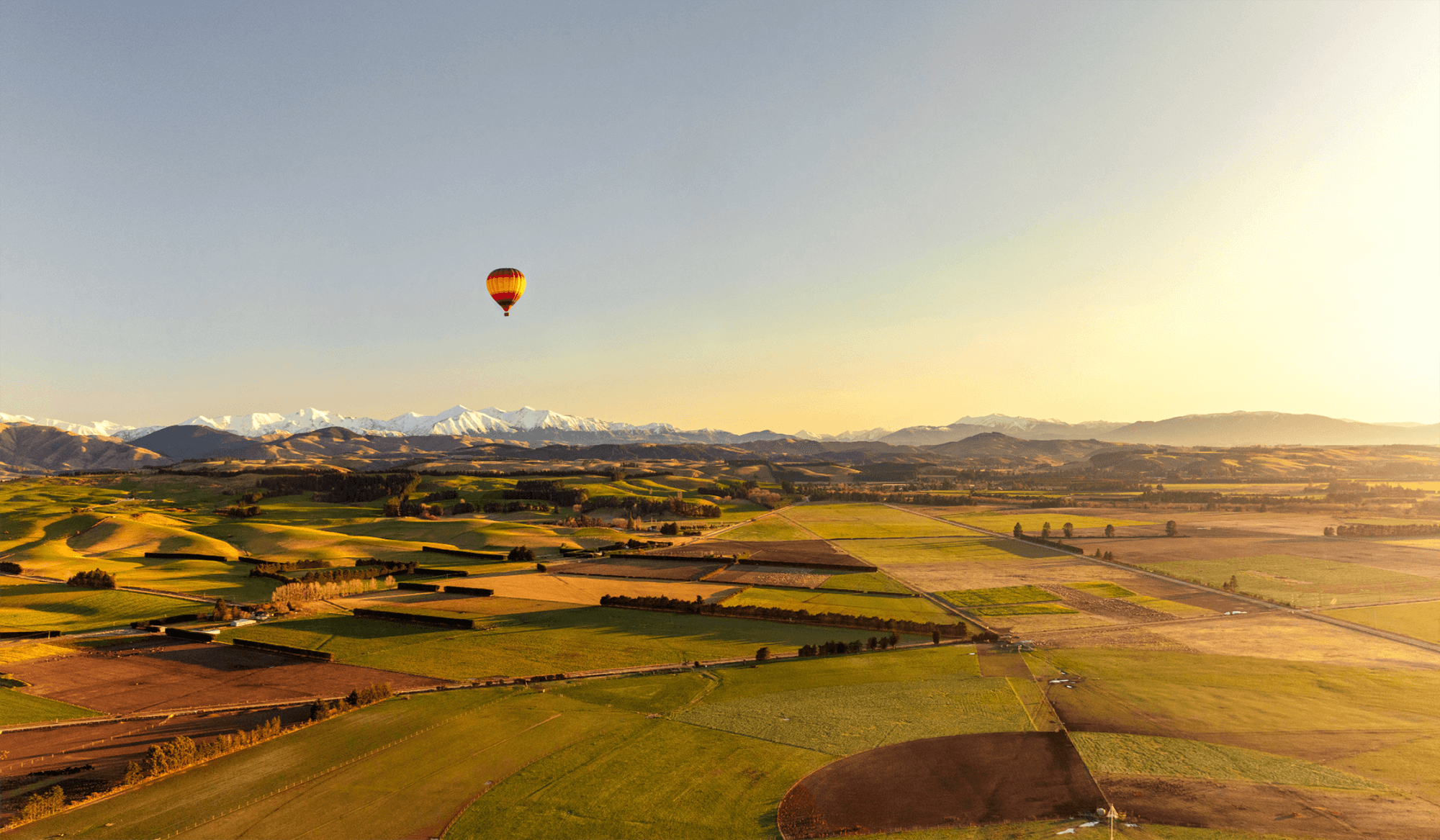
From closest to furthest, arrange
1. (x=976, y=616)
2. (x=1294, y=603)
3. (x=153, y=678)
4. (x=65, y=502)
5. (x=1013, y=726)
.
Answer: (x=1013, y=726), (x=153, y=678), (x=976, y=616), (x=1294, y=603), (x=65, y=502)

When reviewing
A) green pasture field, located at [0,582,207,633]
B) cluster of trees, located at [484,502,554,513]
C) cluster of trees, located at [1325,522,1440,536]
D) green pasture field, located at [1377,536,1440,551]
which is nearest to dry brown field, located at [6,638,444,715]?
green pasture field, located at [0,582,207,633]

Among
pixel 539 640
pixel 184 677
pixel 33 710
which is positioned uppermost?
pixel 33 710

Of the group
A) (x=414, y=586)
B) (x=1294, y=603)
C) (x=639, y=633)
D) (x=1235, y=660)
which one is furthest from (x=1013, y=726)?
(x=414, y=586)

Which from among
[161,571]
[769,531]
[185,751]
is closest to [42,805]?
[185,751]

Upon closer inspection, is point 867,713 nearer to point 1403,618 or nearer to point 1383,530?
point 1403,618

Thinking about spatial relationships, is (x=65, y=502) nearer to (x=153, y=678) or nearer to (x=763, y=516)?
(x=153, y=678)

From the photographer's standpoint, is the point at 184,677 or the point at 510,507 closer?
the point at 184,677
